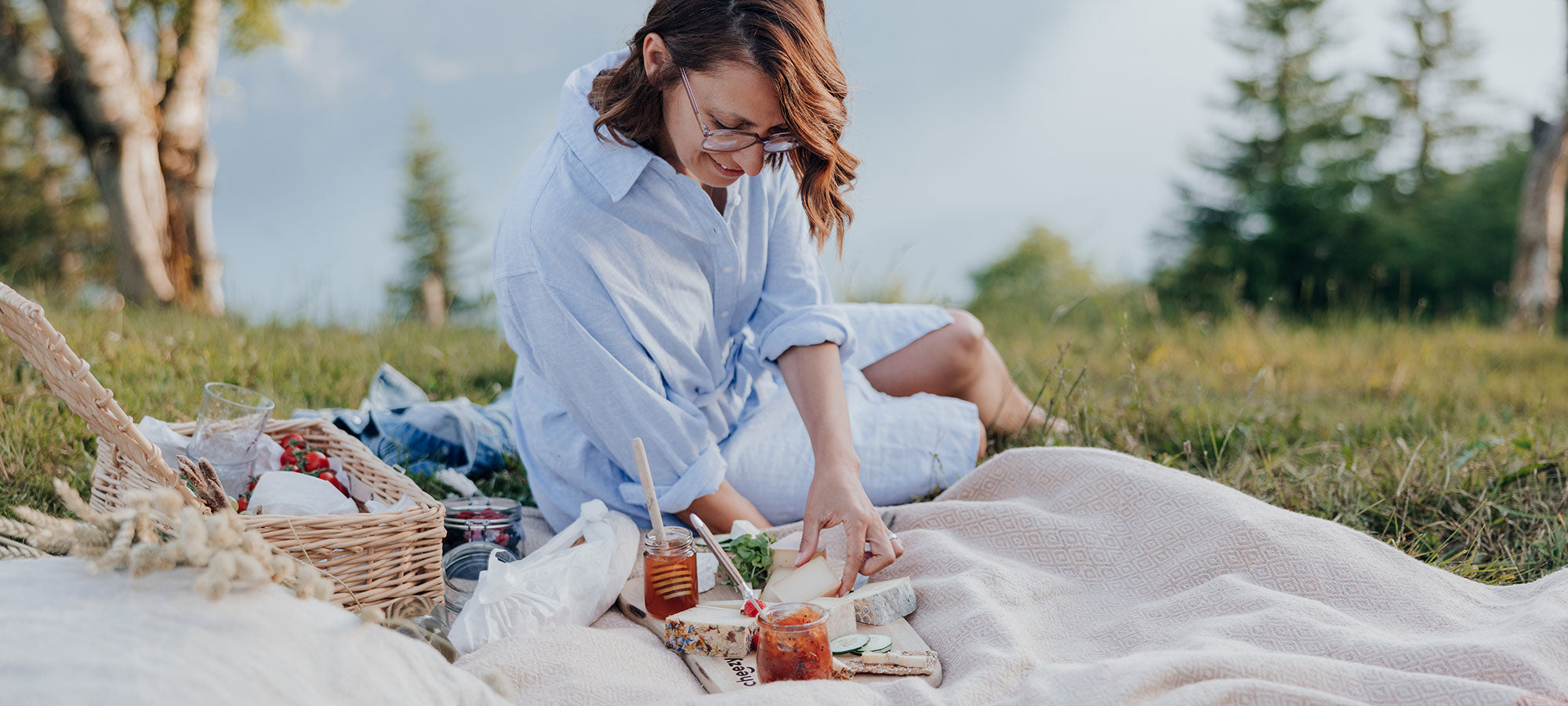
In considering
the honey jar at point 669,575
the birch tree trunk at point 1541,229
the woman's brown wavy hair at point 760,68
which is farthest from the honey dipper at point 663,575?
the birch tree trunk at point 1541,229

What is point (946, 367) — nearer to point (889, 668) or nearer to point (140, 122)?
point (889, 668)

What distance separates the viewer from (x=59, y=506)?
279 cm

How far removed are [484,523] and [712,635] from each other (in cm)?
78

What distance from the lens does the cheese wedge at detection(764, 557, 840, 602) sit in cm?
230

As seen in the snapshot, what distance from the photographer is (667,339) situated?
269 centimetres

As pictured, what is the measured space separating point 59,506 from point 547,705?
1760mm

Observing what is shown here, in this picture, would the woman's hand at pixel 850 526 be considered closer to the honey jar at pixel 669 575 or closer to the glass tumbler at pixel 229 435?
the honey jar at pixel 669 575

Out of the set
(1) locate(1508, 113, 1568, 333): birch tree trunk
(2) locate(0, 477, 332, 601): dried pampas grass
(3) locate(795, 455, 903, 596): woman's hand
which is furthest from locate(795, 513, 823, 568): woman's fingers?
(1) locate(1508, 113, 1568, 333): birch tree trunk

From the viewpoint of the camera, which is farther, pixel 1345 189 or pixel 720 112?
pixel 1345 189

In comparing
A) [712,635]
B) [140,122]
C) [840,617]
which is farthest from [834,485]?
[140,122]

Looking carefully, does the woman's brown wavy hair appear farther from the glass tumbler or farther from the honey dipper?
the glass tumbler

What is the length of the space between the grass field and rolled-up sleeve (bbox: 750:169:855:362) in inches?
34.5

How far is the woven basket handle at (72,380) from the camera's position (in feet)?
5.81

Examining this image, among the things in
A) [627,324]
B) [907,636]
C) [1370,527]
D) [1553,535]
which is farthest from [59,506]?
[1553,535]
